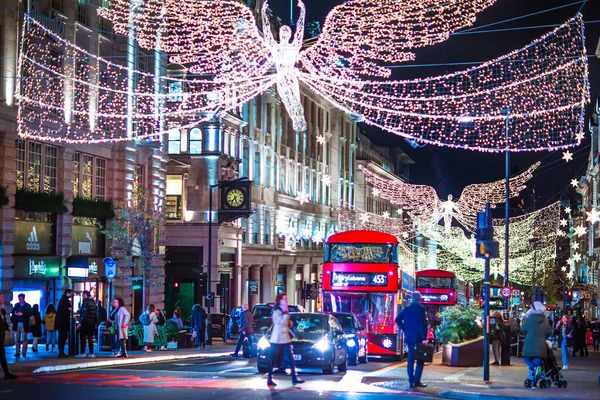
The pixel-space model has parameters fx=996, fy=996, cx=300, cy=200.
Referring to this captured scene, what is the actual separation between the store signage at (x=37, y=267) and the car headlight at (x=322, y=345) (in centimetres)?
1494

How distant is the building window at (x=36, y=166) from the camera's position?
3459 cm

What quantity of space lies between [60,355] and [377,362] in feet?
36.5

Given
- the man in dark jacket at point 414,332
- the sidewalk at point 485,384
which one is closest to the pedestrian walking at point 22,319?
the sidewalk at point 485,384

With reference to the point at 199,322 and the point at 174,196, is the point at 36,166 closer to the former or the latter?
the point at 199,322

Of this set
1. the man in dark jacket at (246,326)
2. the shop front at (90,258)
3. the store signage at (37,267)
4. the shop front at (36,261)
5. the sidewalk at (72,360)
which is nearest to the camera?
the sidewalk at (72,360)

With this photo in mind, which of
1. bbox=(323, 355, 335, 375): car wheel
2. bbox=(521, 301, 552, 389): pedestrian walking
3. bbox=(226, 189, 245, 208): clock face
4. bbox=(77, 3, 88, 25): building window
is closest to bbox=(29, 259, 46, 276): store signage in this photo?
bbox=(77, 3, 88, 25): building window

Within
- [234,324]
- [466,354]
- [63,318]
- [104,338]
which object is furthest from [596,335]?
[63,318]

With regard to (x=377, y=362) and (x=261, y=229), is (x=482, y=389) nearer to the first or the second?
(x=377, y=362)

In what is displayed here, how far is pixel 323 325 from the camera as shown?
2427cm

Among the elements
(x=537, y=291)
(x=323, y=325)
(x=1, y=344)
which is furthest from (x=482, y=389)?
(x=537, y=291)

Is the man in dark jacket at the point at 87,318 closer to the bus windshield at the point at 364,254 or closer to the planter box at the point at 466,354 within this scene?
the bus windshield at the point at 364,254

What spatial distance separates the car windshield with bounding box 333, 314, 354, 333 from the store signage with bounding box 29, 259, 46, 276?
38.8 ft

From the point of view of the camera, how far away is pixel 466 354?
95.1 ft

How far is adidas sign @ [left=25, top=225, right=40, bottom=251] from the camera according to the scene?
3485 centimetres
